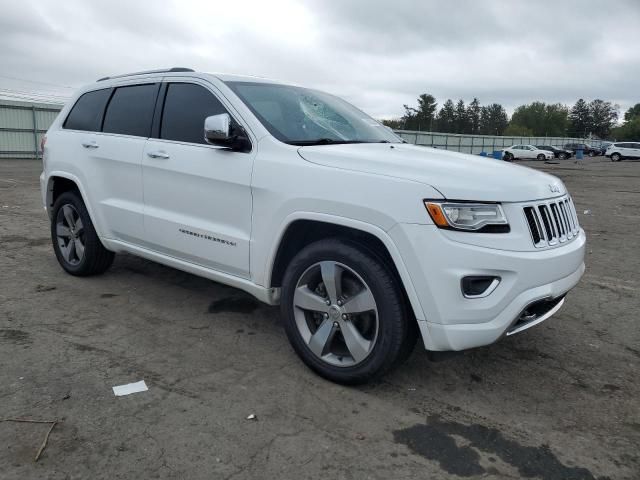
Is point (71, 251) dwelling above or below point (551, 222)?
below

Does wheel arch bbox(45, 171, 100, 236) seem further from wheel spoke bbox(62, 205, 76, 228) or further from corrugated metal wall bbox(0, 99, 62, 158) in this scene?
corrugated metal wall bbox(0, 99, 62, 158)

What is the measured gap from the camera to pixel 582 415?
9.45 feet

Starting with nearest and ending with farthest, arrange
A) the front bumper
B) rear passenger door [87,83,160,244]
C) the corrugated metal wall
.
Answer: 1. the front bumper
2. rear passenger door [87,83,160,244]
3. the corrugated metal wall

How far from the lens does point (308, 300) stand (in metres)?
3.10

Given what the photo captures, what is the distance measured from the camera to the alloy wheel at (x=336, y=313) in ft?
9.62

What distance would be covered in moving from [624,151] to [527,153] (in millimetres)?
7709

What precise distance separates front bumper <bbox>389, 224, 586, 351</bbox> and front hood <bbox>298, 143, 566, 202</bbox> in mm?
270

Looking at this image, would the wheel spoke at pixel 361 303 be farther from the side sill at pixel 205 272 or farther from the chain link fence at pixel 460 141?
the chain link fence at pixel 460 141

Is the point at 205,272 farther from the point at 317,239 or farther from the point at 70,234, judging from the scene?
the point at 70,234

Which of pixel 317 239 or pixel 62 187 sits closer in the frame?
pixel 317 239

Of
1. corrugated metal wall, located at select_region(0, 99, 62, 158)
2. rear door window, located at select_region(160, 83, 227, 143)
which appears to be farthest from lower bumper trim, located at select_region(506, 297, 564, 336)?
corrugated metal wall, located at select_region(0, 99, 62, 158)

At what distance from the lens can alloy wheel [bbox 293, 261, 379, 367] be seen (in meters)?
2.93

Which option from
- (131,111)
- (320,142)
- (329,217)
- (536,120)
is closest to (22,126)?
(131,111)

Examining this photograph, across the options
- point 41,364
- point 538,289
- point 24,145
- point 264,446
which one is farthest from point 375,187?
point 24,145
